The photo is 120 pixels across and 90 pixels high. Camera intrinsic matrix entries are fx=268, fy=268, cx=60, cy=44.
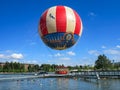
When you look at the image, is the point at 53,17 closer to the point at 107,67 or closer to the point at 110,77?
the point at 110,77

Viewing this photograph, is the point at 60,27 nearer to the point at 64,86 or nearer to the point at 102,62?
the point at 64,86

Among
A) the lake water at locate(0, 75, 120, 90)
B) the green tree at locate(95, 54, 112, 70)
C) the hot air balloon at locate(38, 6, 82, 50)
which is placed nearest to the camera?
the hot air balloon at locate(38, 6, 82, 50)

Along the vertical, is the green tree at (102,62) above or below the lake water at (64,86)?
above

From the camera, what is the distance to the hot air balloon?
819 inches

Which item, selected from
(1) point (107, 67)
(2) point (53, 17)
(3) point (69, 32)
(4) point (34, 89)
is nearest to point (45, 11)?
(2) point (53, 17)

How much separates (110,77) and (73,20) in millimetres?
66476

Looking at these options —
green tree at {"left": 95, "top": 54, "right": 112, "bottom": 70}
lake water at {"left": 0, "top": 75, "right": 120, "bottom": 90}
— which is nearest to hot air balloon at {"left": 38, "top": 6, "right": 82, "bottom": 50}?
lake water at {"left": 0, "top": 75, "right": 120, "bottom": 90}

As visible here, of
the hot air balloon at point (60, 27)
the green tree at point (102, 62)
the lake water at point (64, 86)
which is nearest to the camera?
the hot air balloon at point (60, 27)

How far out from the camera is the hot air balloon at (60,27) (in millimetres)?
20812

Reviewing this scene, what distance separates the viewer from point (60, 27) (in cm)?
2078

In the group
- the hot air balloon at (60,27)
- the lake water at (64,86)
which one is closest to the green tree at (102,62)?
the lake water at (64,86)

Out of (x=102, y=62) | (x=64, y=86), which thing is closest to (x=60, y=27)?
(x=64, y=86)

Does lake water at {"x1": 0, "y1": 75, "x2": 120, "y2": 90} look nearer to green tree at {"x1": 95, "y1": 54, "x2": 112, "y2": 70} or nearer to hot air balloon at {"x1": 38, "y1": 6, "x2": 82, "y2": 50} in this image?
hot air balloon at {"x1": 38, "y1": 6, "x2": 82, "y2": 50}

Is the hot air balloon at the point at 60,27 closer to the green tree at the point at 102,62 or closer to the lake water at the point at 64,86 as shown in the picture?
the lake water at the point at 64,86
